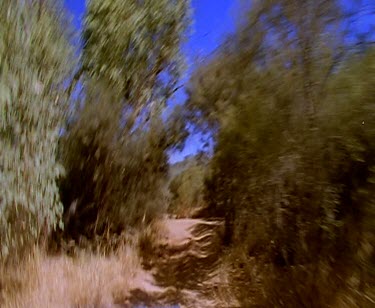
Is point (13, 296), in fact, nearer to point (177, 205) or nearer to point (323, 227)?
point (323, 227)

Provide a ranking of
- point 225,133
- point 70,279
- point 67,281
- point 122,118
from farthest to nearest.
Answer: point 122,118 < point 225,133 < point 70,279 < point 67,281

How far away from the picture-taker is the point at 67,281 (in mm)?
8641

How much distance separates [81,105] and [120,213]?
3.30 m

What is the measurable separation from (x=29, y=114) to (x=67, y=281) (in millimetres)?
2972

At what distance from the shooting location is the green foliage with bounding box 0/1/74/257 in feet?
23.8

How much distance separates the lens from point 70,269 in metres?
9.32

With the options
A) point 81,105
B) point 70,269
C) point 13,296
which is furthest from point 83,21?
point 13,296

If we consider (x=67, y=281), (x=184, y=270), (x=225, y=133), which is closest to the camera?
(x=67, y=281)

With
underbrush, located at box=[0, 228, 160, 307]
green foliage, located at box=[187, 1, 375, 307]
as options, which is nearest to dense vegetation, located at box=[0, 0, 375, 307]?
green foliage, located at box=[187, 1, 375, 307]

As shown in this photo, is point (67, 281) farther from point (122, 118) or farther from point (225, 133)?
point (122, 118)

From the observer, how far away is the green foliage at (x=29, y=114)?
7254 millimetres

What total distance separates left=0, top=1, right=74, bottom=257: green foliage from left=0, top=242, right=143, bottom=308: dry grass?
417 mm

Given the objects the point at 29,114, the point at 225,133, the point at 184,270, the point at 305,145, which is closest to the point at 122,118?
the point at 225,133

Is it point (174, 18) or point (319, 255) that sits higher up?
point (174, 18)
